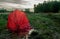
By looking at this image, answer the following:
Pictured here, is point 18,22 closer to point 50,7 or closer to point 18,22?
point 18,22

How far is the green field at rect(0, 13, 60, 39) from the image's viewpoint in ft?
12.4

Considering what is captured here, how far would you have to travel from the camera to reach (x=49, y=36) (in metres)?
3.73

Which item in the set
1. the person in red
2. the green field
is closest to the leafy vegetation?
the green field

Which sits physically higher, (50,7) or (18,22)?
(18,22)

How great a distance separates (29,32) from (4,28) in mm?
555

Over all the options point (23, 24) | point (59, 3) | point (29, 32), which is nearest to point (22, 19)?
point (23, 24)

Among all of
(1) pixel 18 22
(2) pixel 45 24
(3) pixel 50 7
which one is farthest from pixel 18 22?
(3) pixel 50 7

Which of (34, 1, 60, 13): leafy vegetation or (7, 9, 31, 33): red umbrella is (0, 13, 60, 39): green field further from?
(34, 1, 60, 13): leafy vegetation

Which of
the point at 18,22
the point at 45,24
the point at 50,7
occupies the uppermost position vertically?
the point at 18,22

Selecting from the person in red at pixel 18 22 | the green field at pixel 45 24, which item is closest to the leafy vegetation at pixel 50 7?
the green field at pixel 45 24

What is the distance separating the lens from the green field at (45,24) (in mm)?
3787

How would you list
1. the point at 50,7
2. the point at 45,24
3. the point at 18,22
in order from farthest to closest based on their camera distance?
the point at 50,7
the point at 45,24
the point at 18,22

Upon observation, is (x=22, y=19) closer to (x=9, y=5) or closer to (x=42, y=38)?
(x=42, y=38)

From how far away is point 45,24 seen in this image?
423 centimetres
